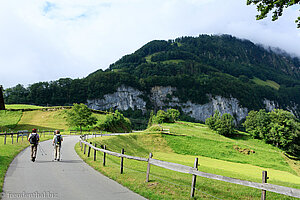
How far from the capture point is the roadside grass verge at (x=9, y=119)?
224 ft

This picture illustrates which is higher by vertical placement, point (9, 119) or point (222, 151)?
point (9, 119)

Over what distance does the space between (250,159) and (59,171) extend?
1862 inches

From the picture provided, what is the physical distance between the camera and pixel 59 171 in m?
13.3

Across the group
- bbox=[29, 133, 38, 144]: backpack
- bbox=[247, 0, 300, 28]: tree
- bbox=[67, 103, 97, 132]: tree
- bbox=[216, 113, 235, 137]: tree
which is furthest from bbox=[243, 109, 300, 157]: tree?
bbox=[29, 133, 38, 144]: backpack

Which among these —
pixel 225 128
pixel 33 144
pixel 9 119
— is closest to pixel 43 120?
pixel 9 119

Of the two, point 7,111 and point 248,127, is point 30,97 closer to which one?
point 7,111

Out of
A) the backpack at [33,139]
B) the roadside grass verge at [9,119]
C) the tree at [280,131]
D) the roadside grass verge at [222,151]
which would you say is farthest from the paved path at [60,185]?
the tree at [280,131]

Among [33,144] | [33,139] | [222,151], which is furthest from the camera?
[222,151]

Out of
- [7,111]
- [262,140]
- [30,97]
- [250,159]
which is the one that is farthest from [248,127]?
[30,97]

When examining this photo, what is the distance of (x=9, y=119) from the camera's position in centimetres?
7762

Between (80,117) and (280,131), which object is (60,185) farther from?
(280,131)

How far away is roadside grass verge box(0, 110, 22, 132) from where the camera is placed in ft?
224

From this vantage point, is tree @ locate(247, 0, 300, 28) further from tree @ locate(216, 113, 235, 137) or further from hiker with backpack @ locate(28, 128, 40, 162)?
tree @ locate(216, 113, 235, 137)

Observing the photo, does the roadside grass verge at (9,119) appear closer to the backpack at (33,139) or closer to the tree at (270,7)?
the backpack at (33,139)
